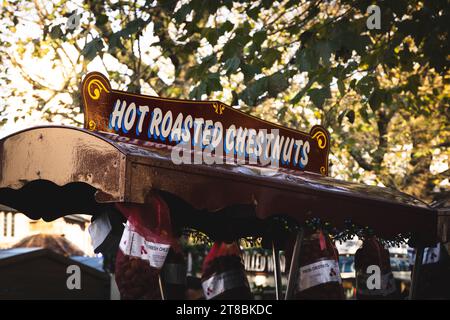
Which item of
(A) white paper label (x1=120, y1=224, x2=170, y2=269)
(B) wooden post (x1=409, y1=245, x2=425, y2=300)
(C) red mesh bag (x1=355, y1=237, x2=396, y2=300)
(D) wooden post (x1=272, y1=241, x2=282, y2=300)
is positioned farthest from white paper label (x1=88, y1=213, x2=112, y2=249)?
(B) wooden post (x1=409, y1=245, x2=425, y2=300)

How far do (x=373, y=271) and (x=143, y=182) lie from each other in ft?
9.86

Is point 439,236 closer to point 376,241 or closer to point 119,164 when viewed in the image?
point 376,241

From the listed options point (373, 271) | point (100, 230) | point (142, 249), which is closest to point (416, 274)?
point (373, 271)

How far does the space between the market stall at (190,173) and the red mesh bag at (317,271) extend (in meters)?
0.18

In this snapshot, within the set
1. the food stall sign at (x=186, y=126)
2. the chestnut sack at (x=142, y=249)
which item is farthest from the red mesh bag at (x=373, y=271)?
the chestnut sack at (x=142, y=249)

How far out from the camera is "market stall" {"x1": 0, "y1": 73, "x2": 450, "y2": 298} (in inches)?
181

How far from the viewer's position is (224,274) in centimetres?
612

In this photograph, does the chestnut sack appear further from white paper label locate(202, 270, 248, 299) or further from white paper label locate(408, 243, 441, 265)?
white paper label locate(408, 243, 441, 265)

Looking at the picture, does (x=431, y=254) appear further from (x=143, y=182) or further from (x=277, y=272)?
(x=143, y=182)

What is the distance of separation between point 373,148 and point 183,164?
16.7 metres

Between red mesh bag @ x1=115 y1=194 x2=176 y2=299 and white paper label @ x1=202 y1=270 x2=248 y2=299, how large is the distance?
56.0 inches

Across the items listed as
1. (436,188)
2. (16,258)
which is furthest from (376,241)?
(436,188)

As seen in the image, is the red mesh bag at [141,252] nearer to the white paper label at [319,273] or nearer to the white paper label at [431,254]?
the white paper label at [319,273]

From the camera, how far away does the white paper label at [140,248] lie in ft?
14.9
